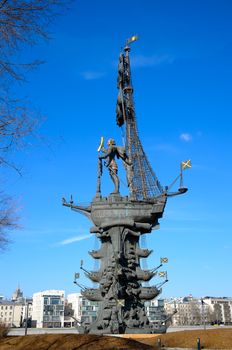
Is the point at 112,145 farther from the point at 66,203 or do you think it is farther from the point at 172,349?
the point at 172,349

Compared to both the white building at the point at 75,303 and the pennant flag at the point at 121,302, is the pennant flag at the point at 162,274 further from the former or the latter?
the white building at the point at 75,303

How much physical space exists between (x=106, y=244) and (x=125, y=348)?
2412 cm

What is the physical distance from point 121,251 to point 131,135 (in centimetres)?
1827

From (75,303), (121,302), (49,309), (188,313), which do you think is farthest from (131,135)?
(188,313)

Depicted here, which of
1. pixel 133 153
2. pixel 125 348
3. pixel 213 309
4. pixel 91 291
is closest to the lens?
pixel 125 348

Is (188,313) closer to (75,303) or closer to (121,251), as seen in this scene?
(75,303)

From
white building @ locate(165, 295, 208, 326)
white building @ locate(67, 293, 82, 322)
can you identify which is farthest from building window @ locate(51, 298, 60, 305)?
white building @ locate(165, 295, 208, 326)

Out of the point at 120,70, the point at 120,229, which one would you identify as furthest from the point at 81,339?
the point at 120,70

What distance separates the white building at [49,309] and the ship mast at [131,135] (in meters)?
80.5

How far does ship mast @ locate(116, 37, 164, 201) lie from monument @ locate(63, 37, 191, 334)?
285mm

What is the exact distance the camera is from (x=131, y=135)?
45.3 meters

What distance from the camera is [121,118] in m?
45.6

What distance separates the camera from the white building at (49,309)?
352 ft

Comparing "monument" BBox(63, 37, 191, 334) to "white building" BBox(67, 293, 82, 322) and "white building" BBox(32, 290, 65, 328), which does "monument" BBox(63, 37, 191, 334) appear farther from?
"white building" BBox(67, 293, 82, 322)
